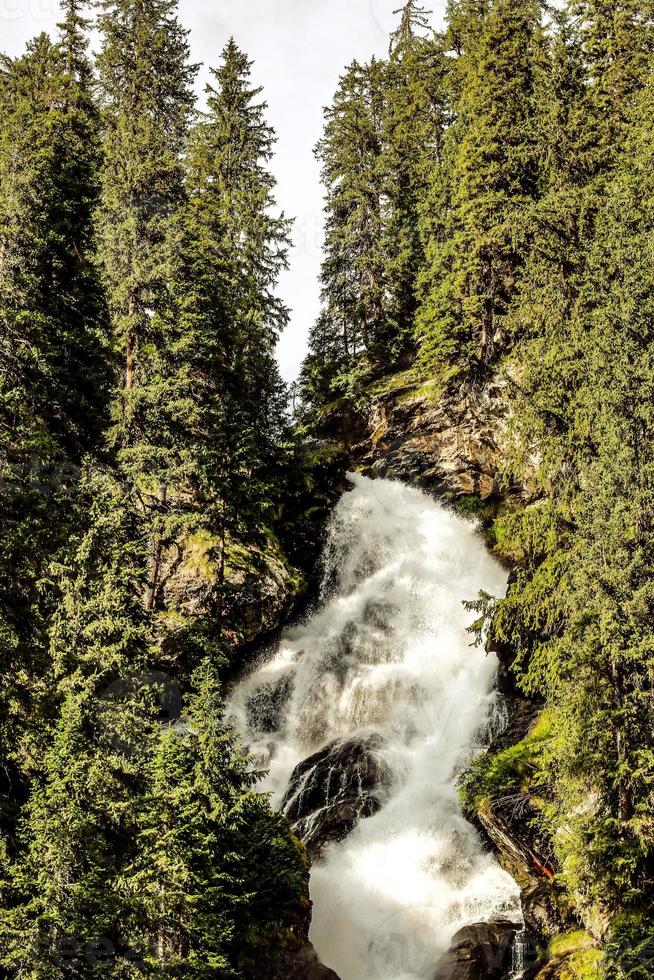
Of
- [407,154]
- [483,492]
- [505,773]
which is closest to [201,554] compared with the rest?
[483,492]

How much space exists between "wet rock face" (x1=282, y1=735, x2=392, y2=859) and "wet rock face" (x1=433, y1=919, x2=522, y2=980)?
383cm

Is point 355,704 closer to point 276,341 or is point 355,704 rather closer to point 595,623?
point 595,623

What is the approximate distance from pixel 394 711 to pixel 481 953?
23.9ft

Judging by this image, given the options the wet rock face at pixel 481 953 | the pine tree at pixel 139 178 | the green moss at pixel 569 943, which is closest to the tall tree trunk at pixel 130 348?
the pine tree at pixel 139 178

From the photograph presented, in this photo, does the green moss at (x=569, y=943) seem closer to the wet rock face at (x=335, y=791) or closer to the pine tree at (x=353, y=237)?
the wet rock face at (x=335, y=791)

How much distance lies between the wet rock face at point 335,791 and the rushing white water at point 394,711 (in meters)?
0.26

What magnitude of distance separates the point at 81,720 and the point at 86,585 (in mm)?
2358

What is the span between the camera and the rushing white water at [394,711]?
14.8 m

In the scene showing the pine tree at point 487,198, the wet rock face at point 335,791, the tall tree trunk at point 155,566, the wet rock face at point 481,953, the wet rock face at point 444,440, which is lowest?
the wet rock face at point 481,953

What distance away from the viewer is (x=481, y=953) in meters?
13.1

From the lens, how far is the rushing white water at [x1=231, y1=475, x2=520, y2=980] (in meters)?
14.8

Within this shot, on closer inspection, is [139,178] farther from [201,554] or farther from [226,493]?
[201,554]

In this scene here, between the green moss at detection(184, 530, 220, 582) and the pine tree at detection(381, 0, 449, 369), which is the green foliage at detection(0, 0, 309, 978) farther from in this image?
the pine tree at detection(381, 0, 449, 369)

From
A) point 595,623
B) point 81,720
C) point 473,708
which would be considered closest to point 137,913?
point 81,720
